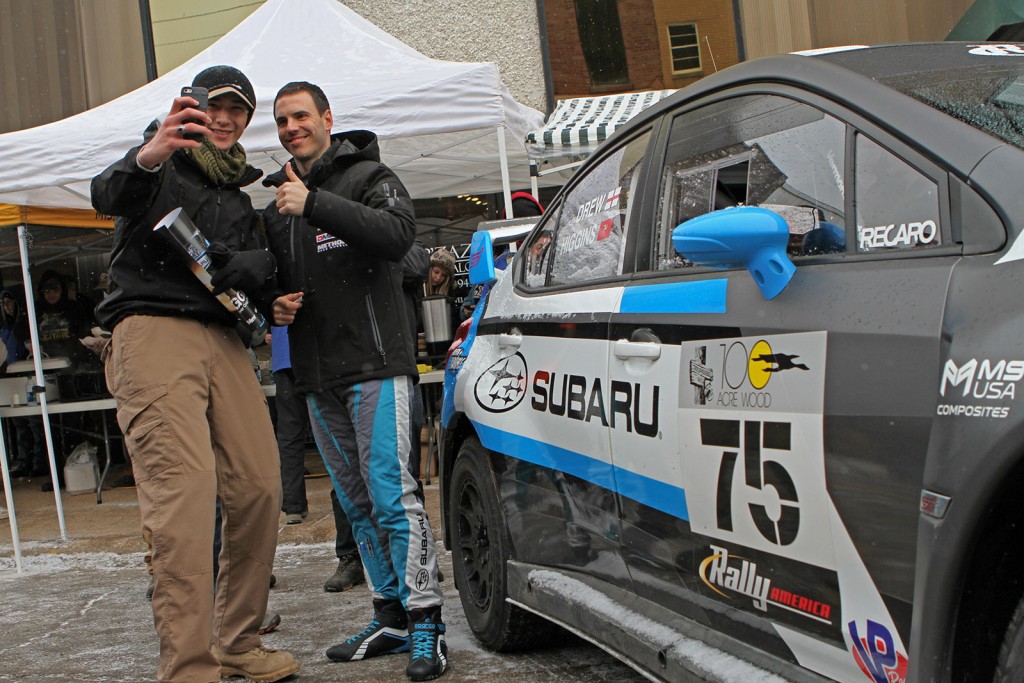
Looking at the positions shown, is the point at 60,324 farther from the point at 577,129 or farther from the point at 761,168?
the point at 761,168

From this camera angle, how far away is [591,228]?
3416 millimetres

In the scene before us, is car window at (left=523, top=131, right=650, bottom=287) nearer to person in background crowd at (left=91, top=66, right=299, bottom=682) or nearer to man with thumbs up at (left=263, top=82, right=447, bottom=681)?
man with thumbs up at (left=263, top=82, right=447, bottom=681)

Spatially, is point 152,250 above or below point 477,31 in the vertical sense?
below

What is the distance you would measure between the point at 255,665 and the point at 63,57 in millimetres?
10589

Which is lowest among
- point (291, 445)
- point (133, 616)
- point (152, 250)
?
point (133, 616)

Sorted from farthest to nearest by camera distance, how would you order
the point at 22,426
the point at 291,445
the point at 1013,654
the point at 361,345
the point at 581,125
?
1. the point at 22,426
2. the point at 581,125
3. the point at 291,445
4. the point at 361,345
5. the point at 1013,654

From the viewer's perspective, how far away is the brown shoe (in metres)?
Answer: 3.85

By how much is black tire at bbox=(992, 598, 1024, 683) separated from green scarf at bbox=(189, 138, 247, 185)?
2.86 meters

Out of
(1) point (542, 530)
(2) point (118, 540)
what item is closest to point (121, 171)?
(1) point (542, 530)

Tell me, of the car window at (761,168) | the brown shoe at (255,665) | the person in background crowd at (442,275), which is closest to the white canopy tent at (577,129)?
the person in background crowd at (442,275)

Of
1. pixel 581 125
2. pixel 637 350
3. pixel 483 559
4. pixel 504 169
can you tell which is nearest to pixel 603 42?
pixel 581 125

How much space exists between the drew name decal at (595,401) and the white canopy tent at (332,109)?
3414 mm

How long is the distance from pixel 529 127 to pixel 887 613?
6.57 m

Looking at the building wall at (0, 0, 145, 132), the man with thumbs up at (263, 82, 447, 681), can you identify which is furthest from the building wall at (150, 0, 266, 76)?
the man with thumbs up at (263, 82, 447, 681)
